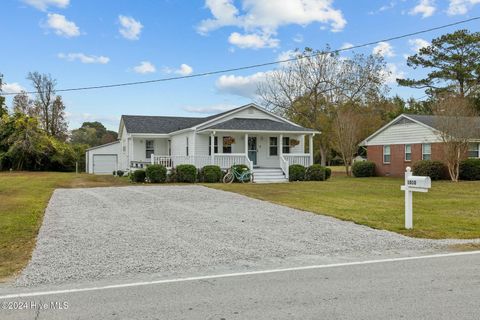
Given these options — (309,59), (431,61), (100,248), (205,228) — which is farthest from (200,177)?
(431,61)

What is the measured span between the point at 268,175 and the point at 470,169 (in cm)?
1259

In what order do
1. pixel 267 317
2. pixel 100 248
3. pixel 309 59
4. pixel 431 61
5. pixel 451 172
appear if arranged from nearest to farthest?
1. pixel 267 317
2. pixel 100 248
3. pixel 451 172
4. pixel 309 59
5. pixel 431 61

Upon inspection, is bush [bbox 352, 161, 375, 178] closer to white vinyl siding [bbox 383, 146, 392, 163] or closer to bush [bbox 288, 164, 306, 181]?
white vinyl siding [bbox 383, 146, 392, 163]

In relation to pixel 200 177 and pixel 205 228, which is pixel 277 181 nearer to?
pixel 200 177

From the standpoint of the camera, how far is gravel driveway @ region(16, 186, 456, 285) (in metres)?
6.37

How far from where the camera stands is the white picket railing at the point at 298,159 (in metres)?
25.9

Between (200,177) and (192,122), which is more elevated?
(192,122)

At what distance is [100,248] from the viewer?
24.6 ft

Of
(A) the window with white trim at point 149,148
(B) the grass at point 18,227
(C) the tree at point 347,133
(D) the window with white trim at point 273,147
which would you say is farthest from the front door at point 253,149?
(B) the grass at point 18,227

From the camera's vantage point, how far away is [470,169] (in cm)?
2694

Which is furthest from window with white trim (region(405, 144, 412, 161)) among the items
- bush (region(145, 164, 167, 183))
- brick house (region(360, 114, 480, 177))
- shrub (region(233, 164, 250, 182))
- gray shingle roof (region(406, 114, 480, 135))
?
bush (region(145, 164, 167, 183))

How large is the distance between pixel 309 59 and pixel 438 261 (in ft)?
126

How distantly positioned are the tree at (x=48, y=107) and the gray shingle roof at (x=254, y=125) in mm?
37089

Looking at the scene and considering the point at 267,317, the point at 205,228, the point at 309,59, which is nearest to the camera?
the point at 267,317
